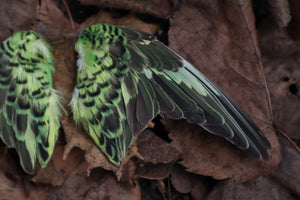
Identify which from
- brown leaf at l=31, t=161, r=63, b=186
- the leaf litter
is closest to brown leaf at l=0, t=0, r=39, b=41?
the leaf litter

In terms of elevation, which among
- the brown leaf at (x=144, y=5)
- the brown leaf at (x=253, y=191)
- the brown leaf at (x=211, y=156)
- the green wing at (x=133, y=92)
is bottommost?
the brown leaf at (x=253, y=191)

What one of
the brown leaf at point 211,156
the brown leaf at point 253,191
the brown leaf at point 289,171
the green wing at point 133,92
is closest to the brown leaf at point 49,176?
the green wing at point 133,92

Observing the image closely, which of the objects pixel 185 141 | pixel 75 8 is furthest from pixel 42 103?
pixel 185 141

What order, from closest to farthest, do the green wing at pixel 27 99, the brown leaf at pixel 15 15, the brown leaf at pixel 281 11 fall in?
the green wing at pixel 27 99 < the brown leaf at pixel 15 15 < the brown leaf at pixel 281 11

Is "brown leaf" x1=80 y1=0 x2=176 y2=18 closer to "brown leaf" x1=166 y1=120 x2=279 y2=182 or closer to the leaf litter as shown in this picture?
the leaf litter

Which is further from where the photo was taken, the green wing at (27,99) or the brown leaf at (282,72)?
the brown leaf at (282,72)

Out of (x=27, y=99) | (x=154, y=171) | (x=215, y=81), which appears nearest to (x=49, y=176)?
(x=27, y=99)

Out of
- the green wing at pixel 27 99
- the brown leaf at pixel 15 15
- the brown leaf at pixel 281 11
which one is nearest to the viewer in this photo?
the green wing at pixel 27 99

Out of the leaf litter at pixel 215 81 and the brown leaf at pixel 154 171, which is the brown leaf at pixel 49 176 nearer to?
the leaf litter at pixel 215 81
